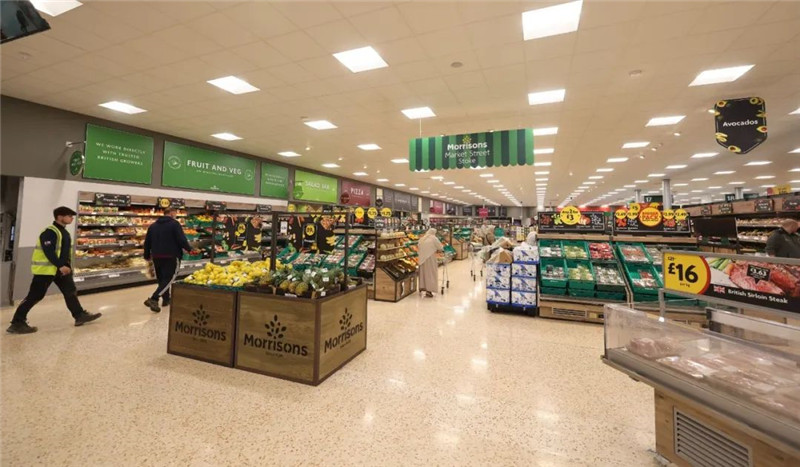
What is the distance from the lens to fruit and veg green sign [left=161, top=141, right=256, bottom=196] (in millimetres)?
8375

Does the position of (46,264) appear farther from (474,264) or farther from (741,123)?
(741,123)

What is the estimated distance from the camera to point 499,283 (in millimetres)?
5539

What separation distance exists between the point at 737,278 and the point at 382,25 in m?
3.88

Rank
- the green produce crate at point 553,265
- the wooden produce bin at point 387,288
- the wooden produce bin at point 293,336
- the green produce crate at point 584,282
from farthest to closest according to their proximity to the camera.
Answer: the wooden produce bin at point 387,288, the green produce crate at point 553,265, the green produce crate at point 584,282, the wooden produce bin at point 293,336

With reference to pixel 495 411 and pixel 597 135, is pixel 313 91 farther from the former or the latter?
pixel 597 135

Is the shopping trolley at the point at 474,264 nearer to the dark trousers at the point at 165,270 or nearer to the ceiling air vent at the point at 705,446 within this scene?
the ceiling air vent at the point at 705,446

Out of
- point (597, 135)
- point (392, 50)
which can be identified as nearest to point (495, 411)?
point (392, 50)

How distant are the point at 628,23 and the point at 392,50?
274 cm

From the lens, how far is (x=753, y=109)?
17.1ft

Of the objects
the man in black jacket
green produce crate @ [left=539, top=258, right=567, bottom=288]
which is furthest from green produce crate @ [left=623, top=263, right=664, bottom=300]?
the man in black jacket

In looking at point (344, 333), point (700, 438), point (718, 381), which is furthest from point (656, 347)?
point (344, 333)

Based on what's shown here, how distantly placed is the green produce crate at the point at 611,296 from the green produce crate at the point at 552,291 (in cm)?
48

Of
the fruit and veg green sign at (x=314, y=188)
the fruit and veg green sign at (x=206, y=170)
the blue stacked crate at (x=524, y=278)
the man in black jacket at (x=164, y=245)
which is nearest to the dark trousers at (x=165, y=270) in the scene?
the man in black jacket at (x=164, y=245)

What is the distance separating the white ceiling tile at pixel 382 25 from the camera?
3482mm
